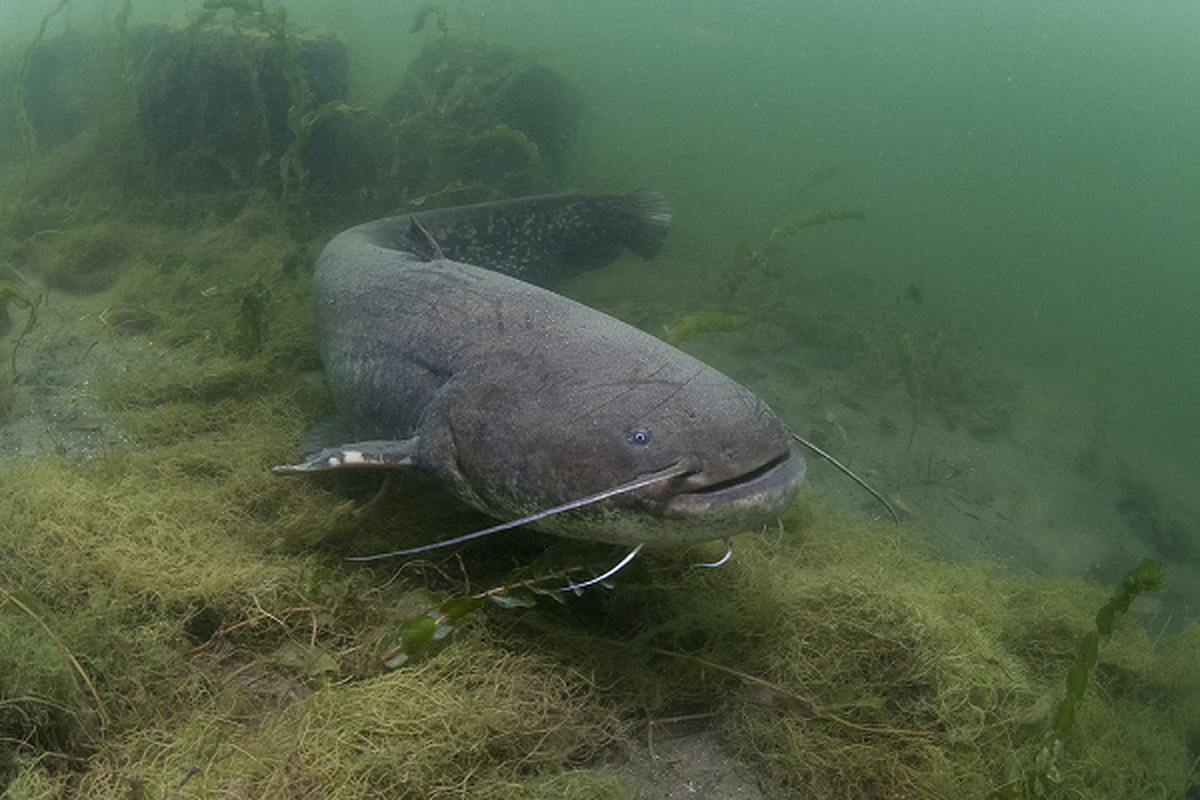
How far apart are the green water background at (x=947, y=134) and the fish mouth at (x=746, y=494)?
325 inches

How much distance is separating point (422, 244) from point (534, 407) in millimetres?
1501

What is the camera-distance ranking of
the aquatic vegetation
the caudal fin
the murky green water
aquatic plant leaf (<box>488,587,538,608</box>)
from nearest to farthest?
1. aquatic plant leaf (<box>488,587,538,608</box>)
2. the murky green water
3. the aquatic vegetation
4. the caudal fin

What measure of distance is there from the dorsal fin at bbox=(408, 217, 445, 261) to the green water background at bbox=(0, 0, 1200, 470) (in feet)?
22.2

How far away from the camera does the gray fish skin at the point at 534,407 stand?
→ 1.69 metres

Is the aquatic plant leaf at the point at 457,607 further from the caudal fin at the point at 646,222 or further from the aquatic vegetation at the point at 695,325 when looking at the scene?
the caudal fin at the point at 646,222

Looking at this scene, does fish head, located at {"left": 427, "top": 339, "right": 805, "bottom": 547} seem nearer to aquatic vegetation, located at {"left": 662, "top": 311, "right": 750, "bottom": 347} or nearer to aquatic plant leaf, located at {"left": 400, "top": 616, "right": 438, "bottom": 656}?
aquatic plant leaf, located at {"left": 400, "top": 616, "right": 438, "bottom": 656}

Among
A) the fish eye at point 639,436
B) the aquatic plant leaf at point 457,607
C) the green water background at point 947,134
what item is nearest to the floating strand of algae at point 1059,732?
the fish eye at point 639,436

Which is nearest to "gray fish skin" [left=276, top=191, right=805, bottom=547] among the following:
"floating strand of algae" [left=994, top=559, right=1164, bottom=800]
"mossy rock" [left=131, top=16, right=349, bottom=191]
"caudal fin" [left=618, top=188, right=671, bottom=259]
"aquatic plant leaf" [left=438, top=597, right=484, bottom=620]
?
"aquatic plant leaf" [left=438, top=597, right=484, bottom=620]

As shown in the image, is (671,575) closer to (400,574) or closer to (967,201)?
(400,574)

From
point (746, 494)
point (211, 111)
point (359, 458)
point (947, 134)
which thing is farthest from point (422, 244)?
point (947, 134)

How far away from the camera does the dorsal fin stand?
9.88ft

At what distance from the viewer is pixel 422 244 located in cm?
307

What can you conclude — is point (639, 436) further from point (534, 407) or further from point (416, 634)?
point (416, 634)

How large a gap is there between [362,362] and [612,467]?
1471mm
